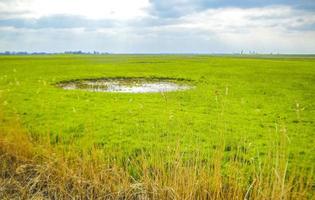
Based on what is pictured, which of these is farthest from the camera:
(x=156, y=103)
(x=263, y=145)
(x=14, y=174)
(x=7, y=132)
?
(x=156, y=103)

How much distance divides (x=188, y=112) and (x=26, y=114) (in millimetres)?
6248

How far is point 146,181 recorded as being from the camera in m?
6.20

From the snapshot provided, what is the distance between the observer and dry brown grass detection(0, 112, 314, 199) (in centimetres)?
560

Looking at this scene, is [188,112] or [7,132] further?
[188,112]

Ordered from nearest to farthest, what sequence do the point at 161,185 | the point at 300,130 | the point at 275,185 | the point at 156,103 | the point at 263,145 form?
1. the point at 275,185
2. the point at 161,185
3. the point at 263,145
4. the point at 300,130
5. the point at 156,103

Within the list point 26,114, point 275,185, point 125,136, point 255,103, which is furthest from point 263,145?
point 26,114

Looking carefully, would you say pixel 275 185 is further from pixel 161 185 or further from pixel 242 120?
pixel 242 120

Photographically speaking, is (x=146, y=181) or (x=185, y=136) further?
(x=185, y=136)

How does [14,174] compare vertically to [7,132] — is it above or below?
below

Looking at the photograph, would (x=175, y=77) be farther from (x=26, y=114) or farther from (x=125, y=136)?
(x=125, y=136)

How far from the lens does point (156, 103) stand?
16.2m

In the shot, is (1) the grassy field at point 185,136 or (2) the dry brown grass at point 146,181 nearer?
(2) the dry brown grass at point 146,181

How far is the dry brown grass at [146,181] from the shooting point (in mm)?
5598

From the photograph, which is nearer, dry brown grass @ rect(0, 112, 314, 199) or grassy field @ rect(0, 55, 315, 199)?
dry brown grass @ rect(0, 112, 314, 199)
